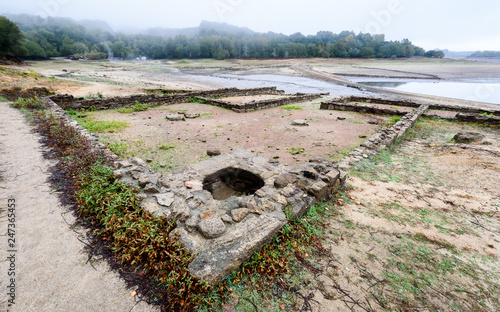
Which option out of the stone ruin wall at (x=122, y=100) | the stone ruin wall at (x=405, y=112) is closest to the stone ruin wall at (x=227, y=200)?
the stone ruin wall at (x=122, y=100)

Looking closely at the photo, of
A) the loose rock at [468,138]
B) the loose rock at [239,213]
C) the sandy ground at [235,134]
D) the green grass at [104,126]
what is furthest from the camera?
the green grass at [104,126]

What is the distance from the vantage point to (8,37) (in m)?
38.9

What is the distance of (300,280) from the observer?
2.63 metres

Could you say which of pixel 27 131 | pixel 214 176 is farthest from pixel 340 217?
pixel 27 131

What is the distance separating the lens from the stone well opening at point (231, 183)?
493 cm

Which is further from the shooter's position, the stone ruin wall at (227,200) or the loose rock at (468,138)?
the loose rock at (468,138)

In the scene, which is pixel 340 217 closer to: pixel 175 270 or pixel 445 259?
pixel 445 259

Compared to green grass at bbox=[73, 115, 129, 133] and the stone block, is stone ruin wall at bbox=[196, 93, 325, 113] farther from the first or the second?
the stone block

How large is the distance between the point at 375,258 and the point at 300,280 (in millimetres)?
1199

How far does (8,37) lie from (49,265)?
59629 mm

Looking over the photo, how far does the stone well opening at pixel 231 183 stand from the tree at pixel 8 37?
2259 inches

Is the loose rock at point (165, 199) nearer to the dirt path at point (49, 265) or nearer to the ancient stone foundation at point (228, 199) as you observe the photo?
the ancient stone foundation at point (228, 199)

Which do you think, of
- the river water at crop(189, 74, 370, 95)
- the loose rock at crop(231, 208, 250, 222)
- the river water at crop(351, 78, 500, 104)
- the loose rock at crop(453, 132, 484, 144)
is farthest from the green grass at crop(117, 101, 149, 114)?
the river water at crop(351, 78, 500, 104)

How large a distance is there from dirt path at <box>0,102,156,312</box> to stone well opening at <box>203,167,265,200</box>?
249 centimetres
